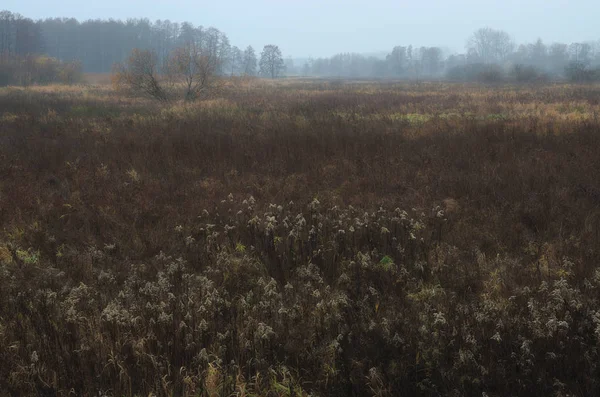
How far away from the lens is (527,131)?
36.6ft

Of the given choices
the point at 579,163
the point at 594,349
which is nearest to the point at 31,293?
the point at 594,349

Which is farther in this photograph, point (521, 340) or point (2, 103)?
point (2, 103)

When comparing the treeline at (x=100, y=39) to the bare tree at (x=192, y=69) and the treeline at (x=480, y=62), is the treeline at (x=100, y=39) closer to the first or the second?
the treeline at (x=480, y=62)

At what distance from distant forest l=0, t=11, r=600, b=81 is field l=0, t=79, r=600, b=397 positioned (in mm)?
44884

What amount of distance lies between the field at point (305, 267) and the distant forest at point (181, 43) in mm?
44884

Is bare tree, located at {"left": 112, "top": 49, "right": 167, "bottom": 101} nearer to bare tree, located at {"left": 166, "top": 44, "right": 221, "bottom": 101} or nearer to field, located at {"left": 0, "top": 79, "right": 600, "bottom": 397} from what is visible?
bare tree, located at {"left": 166, "top": 44, "right": 221, "bottom": 101}

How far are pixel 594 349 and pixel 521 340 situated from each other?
1.52 feet

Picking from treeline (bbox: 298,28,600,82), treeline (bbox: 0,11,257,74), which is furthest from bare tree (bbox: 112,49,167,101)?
treeline (bbox: 0,11,257,74)

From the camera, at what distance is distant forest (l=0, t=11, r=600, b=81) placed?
2522 inches

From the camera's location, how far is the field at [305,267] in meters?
3.01

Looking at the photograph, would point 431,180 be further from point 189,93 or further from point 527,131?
point 189,93

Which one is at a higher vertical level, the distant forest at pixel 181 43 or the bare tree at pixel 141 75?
the distant forest at pixel 181 43

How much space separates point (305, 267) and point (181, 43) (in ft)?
352

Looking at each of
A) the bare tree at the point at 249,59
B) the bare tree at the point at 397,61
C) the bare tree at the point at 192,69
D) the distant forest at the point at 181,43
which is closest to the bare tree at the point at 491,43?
the distant forest at the point at 181,43
